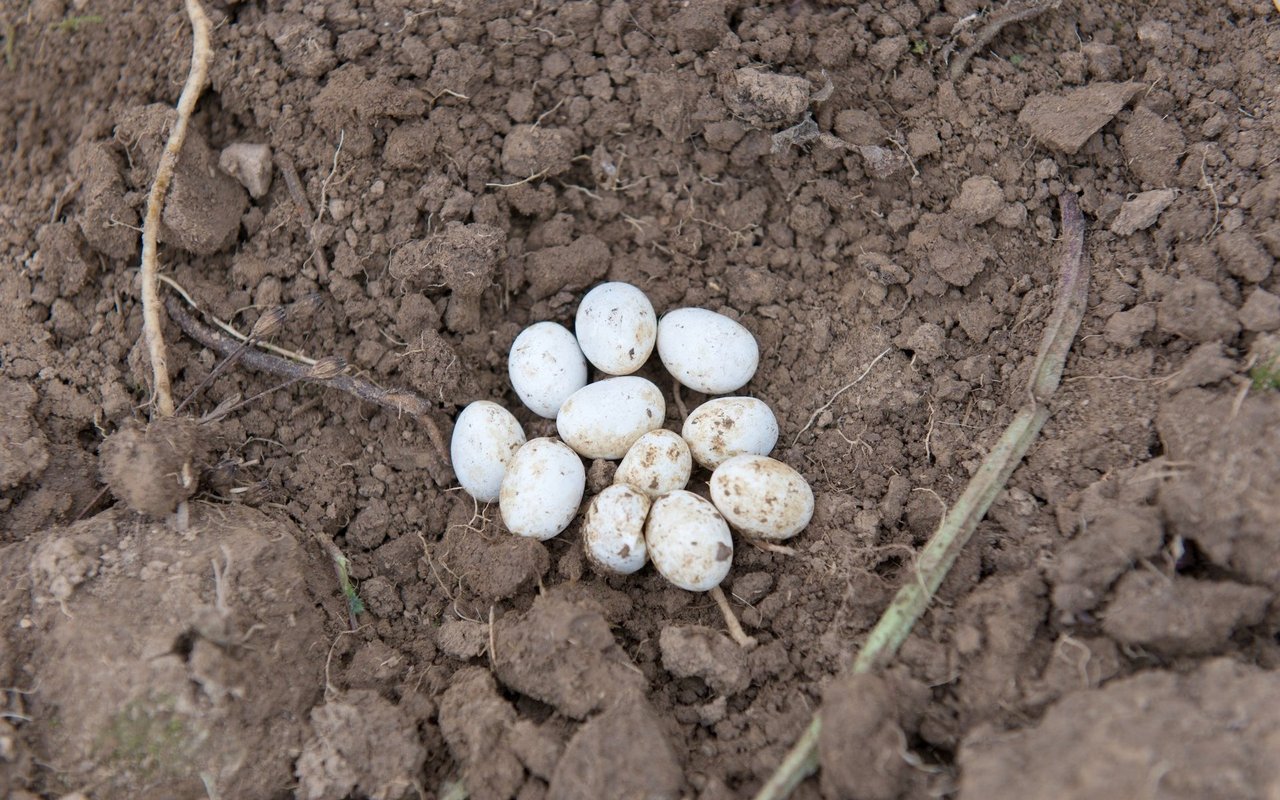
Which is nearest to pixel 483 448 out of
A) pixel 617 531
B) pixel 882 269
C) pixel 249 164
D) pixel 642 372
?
pixel 617 531

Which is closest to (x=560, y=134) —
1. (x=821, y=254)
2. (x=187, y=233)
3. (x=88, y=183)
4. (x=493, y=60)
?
(x=493, y=60)

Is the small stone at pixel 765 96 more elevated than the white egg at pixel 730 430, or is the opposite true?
the small stone at pixel 765 96

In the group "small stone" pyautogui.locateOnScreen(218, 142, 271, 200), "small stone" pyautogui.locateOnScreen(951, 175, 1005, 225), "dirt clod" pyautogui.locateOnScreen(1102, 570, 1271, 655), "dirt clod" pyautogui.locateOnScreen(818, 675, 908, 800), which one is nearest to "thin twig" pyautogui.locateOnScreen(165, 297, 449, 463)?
"small stone" pyautogui.locateOnScreen(218, 142, 271, 200)

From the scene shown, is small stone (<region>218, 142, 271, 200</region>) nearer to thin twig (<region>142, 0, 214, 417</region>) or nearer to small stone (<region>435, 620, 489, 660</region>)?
thin twig (<region>142, 0, 214, 417</region>)

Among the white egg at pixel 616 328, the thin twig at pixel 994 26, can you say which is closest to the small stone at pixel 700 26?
the thin twig at pixel 994 26

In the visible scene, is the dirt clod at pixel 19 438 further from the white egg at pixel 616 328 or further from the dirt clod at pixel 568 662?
the white egg at pixel 616 328

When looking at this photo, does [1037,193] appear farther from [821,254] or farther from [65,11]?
[65,11]
